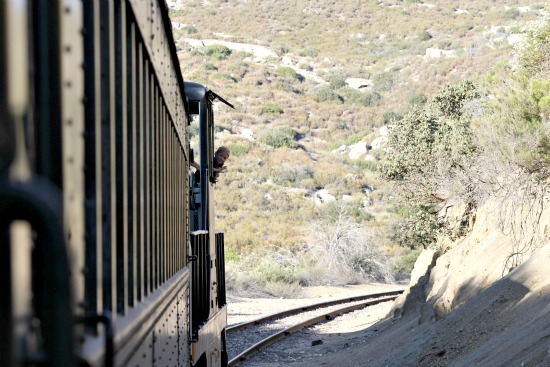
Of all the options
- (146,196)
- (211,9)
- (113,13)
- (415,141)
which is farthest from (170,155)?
(211,9)

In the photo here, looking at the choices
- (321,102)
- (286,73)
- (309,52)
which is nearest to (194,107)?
(321,102)

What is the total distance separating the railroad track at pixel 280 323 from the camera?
16717mm

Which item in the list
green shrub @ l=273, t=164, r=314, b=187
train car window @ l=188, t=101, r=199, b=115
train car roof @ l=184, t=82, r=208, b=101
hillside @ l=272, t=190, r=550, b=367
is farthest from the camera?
green shrub @ l=273, t=164, r=314, b=187

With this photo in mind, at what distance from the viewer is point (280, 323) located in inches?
802

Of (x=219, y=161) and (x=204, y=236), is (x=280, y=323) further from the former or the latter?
(x=204, y=236)

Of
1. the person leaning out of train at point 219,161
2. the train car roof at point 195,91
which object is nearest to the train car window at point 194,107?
the train car roof at point 195,91

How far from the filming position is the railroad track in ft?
54.8

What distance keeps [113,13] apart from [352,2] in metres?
93.0

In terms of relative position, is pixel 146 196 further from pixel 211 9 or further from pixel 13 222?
pixel 211 9

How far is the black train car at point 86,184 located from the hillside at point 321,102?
16335 millimetres

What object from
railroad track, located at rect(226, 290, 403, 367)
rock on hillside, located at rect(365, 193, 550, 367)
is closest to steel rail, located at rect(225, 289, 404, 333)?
railroad track, located at rect(226, 290, 403, 367)

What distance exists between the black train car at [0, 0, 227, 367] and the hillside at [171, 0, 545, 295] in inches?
643

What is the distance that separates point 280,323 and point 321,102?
5077 cm

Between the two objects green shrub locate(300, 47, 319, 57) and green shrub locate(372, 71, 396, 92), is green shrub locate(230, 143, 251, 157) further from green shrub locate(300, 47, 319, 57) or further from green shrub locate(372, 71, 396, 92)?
green shrub locate(300, 47, 319, 57)
